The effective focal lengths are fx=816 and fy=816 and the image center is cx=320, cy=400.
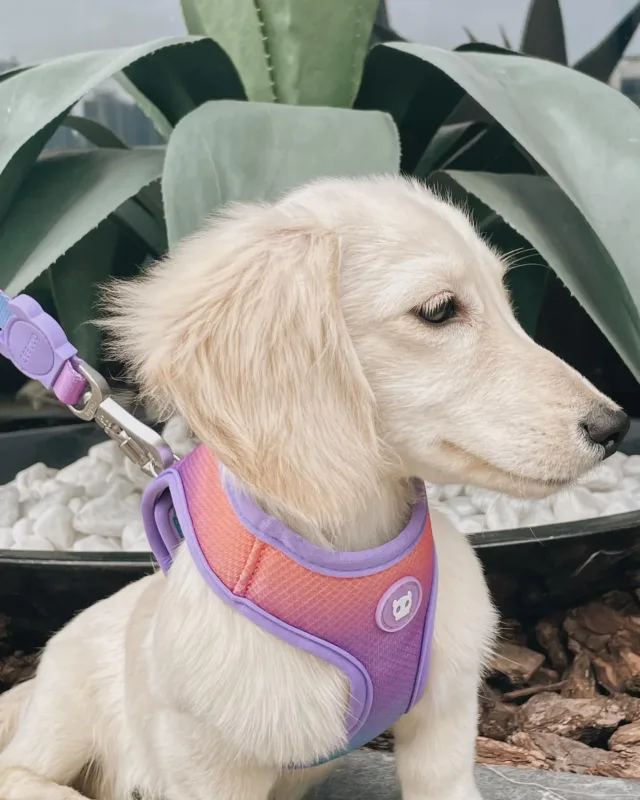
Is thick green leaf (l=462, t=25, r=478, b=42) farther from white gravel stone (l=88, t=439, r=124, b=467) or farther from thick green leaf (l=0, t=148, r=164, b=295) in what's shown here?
white gravel stone (l=88, t=439, r=124, b=467)

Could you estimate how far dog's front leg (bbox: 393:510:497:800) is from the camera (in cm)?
59

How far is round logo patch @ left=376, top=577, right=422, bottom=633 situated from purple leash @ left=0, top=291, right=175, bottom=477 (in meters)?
0.24

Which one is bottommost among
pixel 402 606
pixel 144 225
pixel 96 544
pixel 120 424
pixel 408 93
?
pixel 96 544

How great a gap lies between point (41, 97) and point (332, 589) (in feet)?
2.49

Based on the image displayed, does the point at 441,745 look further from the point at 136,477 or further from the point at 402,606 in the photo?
the point at 136,477

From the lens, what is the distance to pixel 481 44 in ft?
4.25

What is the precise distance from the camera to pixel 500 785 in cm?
76

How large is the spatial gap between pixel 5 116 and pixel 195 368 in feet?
2.22

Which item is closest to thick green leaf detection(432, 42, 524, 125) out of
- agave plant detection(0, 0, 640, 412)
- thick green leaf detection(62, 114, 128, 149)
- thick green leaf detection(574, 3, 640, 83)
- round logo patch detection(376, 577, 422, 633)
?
agave plant detection(0, 0, 640, 412)

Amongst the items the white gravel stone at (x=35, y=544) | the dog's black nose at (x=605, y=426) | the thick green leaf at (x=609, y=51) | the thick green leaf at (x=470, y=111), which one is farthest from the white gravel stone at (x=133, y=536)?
the thick green leaf at (x=609, y=51)

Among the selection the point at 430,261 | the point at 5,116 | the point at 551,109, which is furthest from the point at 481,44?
the point at 430,261

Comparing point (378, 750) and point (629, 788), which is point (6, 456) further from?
point (629, 788)

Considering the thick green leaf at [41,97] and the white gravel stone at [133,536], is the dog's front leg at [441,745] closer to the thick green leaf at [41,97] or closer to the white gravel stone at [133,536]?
the white gravel stone at [133,536]

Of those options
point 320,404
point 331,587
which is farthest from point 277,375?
point 331,587
